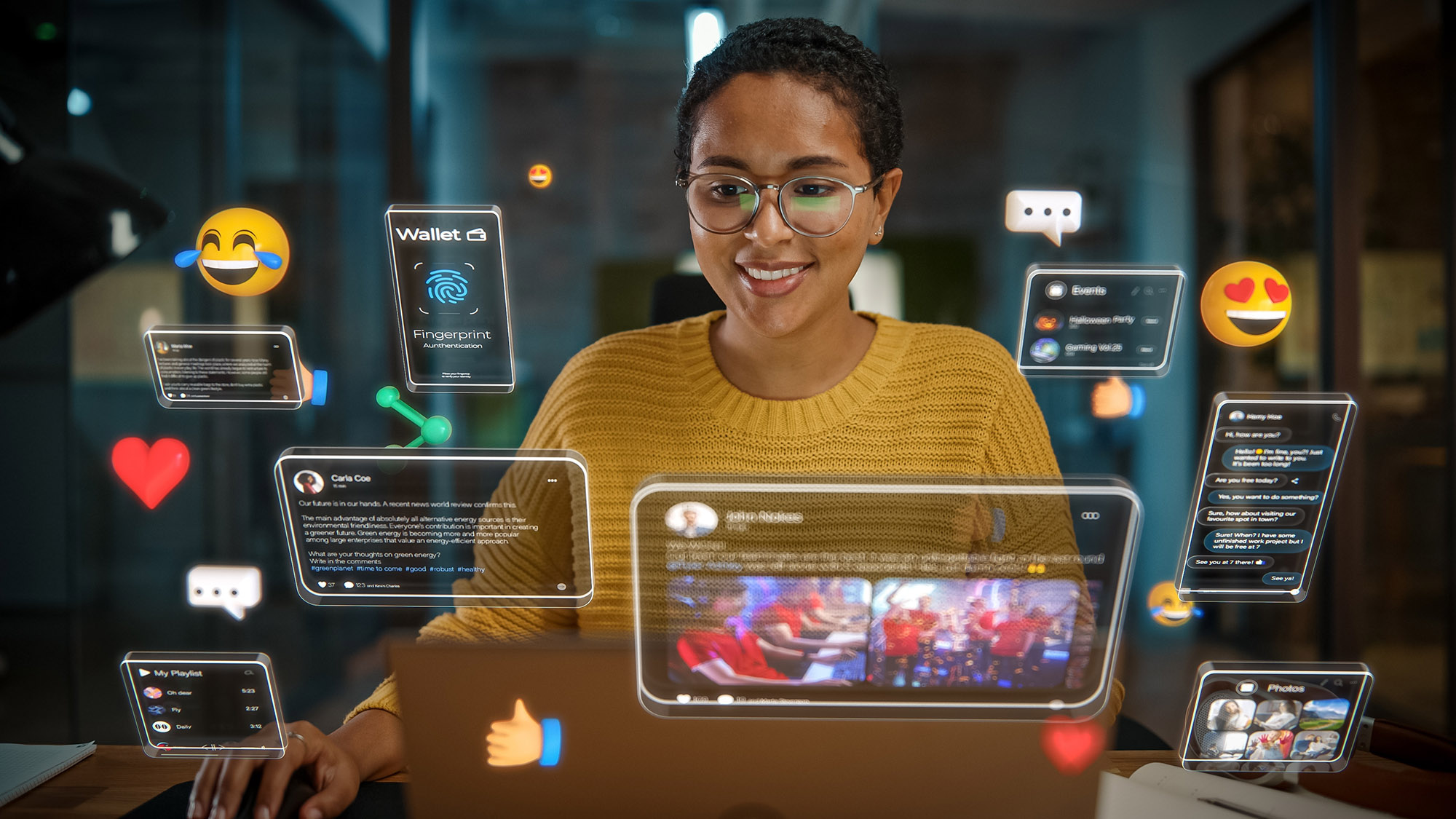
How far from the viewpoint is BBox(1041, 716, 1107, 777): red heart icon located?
27.8 inches

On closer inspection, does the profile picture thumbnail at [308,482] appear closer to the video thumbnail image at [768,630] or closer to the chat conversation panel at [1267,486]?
the video thumbnail image at [768,630]

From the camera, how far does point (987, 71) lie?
1827 mm

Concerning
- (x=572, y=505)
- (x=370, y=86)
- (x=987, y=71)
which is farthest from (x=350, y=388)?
(x=987, y=71)

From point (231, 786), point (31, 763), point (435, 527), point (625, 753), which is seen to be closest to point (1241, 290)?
point (625, 753)

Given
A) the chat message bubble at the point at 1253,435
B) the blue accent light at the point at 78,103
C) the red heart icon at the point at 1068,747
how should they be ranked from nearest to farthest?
1. the red heart icon at the point at 1068,747
2. the chat message bubble at the point at 1253,435
3. the blue accent light at the point at 78,103

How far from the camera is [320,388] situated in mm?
1001

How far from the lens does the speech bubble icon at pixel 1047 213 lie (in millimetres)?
969

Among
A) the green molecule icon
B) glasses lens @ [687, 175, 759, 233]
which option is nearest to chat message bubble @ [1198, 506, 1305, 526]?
glasses lens @ [687, 175, 759, 233]

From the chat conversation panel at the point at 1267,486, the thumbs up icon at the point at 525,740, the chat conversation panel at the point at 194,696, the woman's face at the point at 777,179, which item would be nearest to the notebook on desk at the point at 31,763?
the chat conversation panel at the point at 194,696

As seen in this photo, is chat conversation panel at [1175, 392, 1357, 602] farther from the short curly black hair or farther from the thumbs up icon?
the thumbs up icon

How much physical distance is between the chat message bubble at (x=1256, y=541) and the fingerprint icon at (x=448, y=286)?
0.90 metres

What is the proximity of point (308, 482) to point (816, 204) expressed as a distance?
645 millimetres

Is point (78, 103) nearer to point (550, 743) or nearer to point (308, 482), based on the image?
point (308, 482)

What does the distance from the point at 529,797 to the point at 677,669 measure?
166 millimetres
